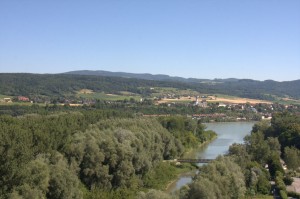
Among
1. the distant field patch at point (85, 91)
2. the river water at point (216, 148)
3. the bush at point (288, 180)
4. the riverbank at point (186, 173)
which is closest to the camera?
the bush at point (288, 180)

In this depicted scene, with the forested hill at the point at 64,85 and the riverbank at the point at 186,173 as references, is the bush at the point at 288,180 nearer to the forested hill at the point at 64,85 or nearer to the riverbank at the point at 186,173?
the riverbank at the point at 186,173

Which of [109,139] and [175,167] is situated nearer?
[109,139]

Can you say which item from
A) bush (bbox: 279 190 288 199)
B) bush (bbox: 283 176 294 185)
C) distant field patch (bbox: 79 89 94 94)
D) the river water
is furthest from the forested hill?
bush (bbox: 279 190 288 199)

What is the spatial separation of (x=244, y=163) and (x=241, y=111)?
78.8m

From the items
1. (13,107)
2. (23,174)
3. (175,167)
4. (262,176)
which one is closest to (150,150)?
(175,167)

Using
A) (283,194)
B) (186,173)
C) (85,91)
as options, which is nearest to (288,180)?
(283,194)

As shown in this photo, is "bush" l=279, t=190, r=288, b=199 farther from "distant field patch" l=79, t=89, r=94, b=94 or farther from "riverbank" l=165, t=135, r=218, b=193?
"distant field patch" l=79, t=89, r=94, b=94

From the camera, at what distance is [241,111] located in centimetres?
10944

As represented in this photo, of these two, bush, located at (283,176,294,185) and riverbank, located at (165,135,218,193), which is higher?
bush, located at (283,176,294,185)

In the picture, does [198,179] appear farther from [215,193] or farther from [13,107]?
[13,107]

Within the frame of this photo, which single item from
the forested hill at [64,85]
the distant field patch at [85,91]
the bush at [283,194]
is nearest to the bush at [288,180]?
the bush at [283,194]

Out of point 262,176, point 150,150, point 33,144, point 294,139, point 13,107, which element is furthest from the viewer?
point 13,107

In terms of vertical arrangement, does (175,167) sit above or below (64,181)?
below

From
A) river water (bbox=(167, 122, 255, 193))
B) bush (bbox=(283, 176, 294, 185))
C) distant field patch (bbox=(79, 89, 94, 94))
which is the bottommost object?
river water (bbox=(167, 122, 255, 193))
